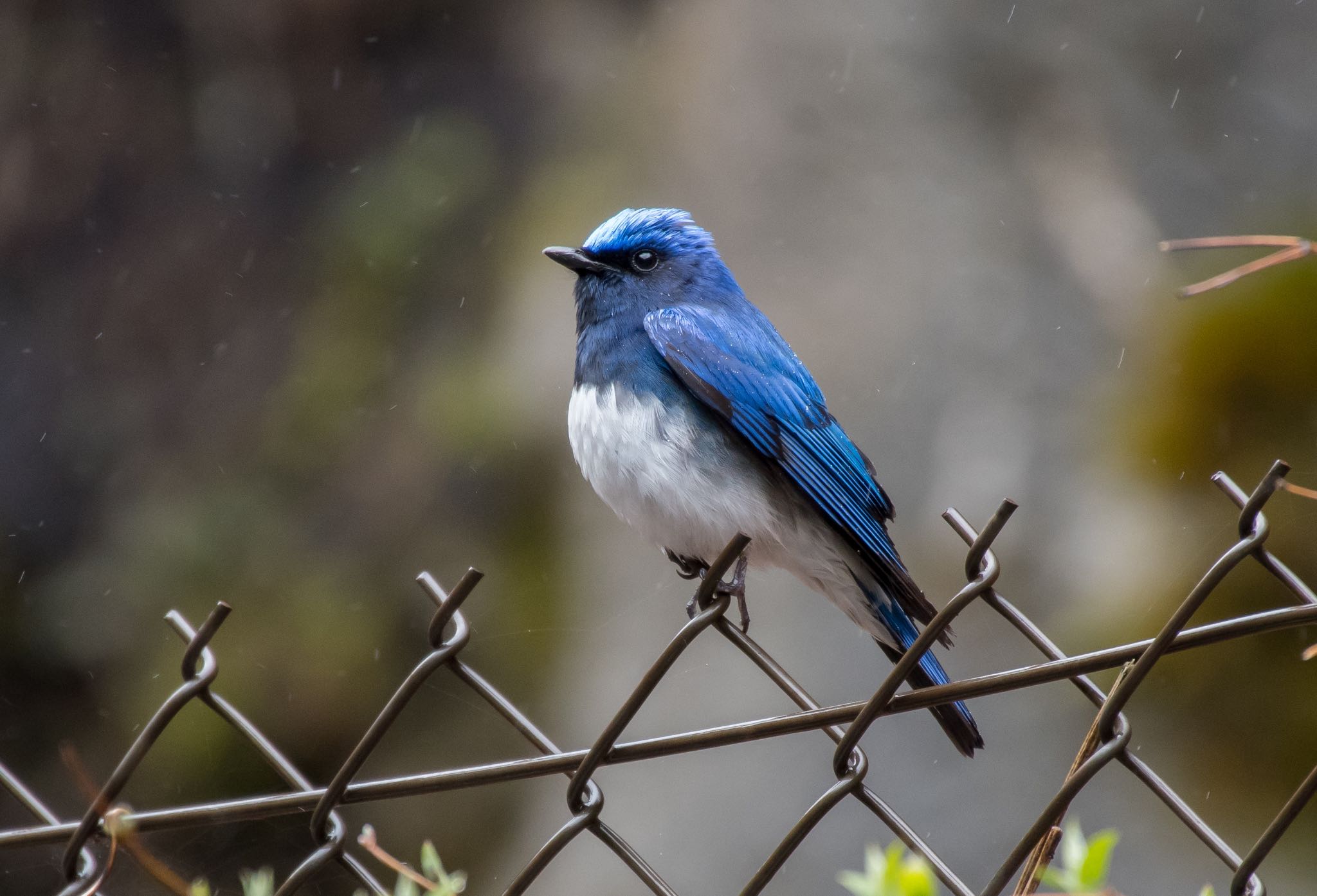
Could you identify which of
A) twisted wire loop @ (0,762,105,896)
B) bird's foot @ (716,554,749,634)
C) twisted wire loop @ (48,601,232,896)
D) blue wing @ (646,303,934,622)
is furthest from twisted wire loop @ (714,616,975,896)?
twisted wire loop @ (0,762,105,896)

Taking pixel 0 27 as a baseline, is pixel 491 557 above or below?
below

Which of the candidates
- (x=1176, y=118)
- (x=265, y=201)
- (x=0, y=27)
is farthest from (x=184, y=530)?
(x=1176, y=118)

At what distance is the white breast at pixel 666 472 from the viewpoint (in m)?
2.81

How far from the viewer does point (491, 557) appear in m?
5.60

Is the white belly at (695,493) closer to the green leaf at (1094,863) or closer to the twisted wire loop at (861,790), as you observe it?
the twisted wire loop at (861,790)

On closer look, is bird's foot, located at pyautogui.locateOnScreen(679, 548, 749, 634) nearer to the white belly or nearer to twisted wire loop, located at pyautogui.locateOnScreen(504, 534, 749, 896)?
the white belly

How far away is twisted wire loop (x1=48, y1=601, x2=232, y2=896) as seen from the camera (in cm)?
173

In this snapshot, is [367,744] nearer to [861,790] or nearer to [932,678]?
[861,790]

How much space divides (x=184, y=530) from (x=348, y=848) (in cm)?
174

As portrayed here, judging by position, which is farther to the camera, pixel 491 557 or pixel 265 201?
pixel 265 201

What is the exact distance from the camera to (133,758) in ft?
5.74

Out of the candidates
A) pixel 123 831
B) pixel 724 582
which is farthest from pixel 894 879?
pixel 724 582

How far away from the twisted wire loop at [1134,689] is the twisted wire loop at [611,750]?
0.45 metres

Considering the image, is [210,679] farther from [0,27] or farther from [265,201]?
[0,27]
